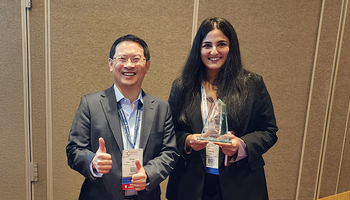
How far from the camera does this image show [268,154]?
2424mm

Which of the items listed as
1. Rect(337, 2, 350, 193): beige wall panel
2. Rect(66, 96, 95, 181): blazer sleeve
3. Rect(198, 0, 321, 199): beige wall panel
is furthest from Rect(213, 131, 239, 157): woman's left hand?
Rect(337, 2, 350, 193): beige wall panel

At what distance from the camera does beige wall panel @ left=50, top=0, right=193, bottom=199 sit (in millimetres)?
1979

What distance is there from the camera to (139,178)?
1.09 meters

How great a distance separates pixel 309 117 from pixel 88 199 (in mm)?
2143

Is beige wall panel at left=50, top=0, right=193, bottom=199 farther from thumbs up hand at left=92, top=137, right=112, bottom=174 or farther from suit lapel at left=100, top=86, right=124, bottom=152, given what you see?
thumbs up hand at left=92, top=137, right=112, bottom=174

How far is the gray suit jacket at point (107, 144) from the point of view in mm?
1156

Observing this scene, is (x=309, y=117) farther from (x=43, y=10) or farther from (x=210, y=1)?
(x=43, y=10)

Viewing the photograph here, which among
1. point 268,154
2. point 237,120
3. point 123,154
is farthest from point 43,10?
point 268,154

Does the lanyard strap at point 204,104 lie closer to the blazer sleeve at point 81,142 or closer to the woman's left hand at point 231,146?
the woman's left hand at point 231,146

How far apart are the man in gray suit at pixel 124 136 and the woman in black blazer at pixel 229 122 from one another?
14 cm

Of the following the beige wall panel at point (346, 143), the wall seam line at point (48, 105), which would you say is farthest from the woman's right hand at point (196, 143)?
the beige wall panel at point (346, 143)

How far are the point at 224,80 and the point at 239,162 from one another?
0.45 meters

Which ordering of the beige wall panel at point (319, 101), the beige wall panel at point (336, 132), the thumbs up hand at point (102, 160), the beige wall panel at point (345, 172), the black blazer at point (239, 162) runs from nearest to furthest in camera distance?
the thumbs up hand at point (102, 160) < the black blazer at point (239, 162) < the beige wall panel at point (319, 101) < the beige wall panel at point (336, 132) < the beige wall panel at point (345, 172)

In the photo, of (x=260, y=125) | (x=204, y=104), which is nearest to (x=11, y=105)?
(x=204, y=104)
